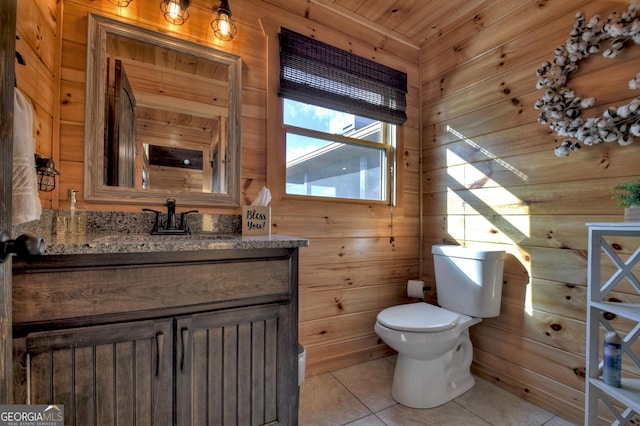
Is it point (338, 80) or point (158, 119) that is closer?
point (158, 119)

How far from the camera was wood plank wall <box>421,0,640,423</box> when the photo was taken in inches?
54.6

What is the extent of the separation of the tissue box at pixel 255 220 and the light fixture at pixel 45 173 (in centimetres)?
76

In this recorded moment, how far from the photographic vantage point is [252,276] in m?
1.10

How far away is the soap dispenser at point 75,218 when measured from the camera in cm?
124

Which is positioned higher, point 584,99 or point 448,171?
point 584,99

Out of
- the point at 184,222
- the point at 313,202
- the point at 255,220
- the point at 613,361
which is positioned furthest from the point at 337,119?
the point at 613,361

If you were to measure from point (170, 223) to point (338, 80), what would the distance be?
53.6 inches

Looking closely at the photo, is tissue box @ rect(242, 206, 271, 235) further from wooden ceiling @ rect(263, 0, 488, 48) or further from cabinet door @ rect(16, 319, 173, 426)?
wooden ceiling @ rect(263, 0, 488, 48)

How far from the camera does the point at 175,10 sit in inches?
56.6

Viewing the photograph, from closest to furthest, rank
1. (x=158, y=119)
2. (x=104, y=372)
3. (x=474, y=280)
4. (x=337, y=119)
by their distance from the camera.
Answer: (x=104, y=372) → (x=158, y=119) → (x=474, y=280) → (x=337, y=119)

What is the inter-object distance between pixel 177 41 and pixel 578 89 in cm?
208

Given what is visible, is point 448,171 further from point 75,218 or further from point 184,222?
point 75,218

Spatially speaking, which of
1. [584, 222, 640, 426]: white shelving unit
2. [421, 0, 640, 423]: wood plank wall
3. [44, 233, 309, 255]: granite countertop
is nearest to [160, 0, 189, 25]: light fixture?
[44, 233, 309, 255]: granite countertop

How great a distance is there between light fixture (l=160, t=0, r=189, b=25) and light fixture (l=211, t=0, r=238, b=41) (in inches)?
5.8
